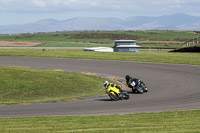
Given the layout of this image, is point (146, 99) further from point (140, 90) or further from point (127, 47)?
point (127, 47)

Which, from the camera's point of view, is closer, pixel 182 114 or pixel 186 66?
pixel 182 114

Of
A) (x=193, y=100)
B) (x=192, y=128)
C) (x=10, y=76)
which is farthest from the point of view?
(x=10, y=76)

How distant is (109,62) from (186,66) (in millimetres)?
10965

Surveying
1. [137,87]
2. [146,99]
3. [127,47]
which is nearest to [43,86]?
[137,87]

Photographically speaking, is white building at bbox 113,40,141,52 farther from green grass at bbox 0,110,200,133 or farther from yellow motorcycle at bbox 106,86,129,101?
green grass at bbox 0,110,200,133

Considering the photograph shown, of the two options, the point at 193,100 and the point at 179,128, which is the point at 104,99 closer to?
the point at 193,100

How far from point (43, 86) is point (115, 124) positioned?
1615 centimetres

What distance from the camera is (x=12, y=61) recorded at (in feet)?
168

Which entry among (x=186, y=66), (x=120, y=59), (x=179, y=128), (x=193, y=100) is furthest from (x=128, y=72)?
(x=179, y=128)

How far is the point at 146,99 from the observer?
2523 centimetres

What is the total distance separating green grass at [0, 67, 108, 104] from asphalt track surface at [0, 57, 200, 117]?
9.97 ft

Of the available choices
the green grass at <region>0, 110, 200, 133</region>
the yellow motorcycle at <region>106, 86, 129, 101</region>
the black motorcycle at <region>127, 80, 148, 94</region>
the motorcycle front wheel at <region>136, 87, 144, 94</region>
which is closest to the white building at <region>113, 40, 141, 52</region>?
the black motorcycle at <region>127, 80, 148, 94</region>

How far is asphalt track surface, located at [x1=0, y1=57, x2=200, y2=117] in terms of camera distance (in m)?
21.1

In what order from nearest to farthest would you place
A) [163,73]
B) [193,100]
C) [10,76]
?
[193,100]
[10,76]
[163,73]
